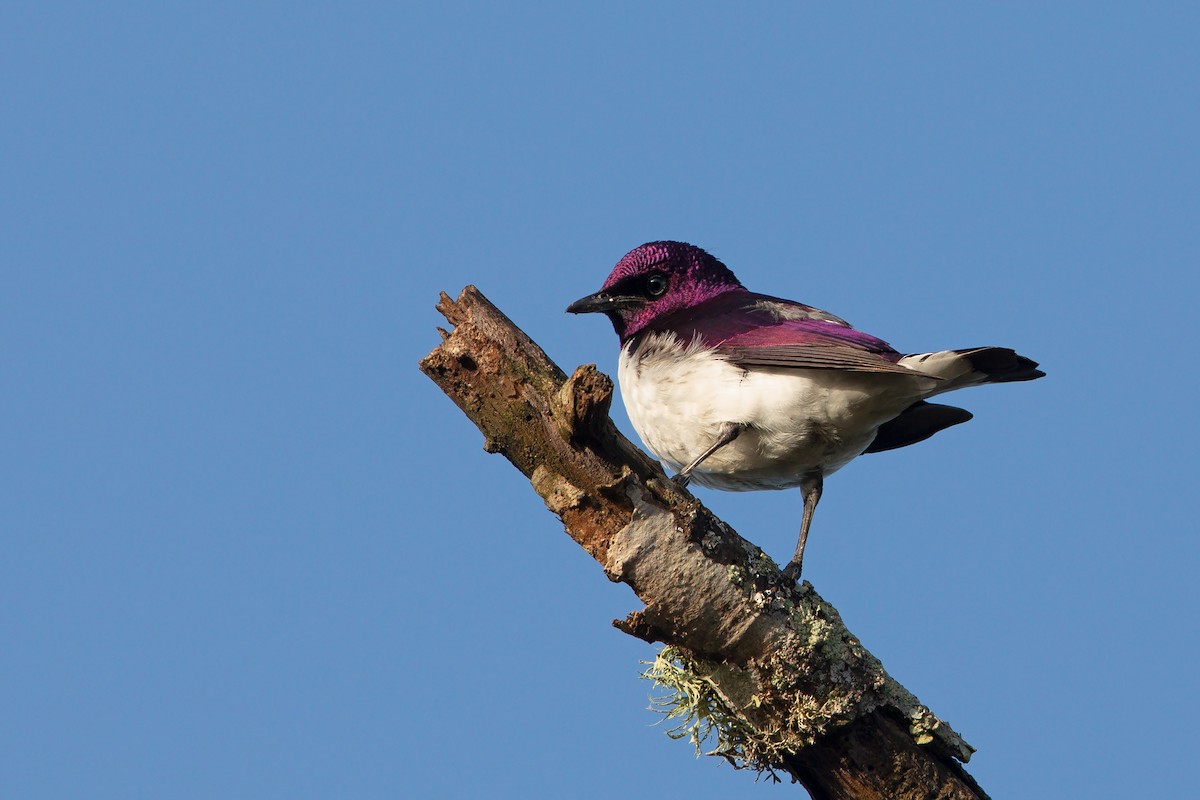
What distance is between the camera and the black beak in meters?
7.43

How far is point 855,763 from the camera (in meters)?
5.21

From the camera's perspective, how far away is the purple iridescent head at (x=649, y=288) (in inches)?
294

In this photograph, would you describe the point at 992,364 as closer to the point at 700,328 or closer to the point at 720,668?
the point at 700,328

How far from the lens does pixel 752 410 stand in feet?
20.5

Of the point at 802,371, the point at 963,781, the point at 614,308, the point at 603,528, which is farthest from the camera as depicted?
the point at 614,308

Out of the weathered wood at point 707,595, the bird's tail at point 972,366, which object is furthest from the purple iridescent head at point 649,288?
the weathered wood at point 707,595

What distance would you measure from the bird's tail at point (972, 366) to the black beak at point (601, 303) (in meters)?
2.11

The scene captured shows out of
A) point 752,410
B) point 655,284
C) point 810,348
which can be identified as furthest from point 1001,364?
point 655,284

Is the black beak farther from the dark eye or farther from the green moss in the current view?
the green moss

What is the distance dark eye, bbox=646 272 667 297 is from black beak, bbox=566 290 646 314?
0.09 meters

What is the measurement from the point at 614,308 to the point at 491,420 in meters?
2.65

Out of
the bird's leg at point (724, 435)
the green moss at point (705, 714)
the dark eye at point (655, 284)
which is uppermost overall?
the dark eye at point (655, 284)

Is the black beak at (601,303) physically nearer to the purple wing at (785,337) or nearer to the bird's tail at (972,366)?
the purple wing at (785,337)

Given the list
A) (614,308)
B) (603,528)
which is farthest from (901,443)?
(603,528)
